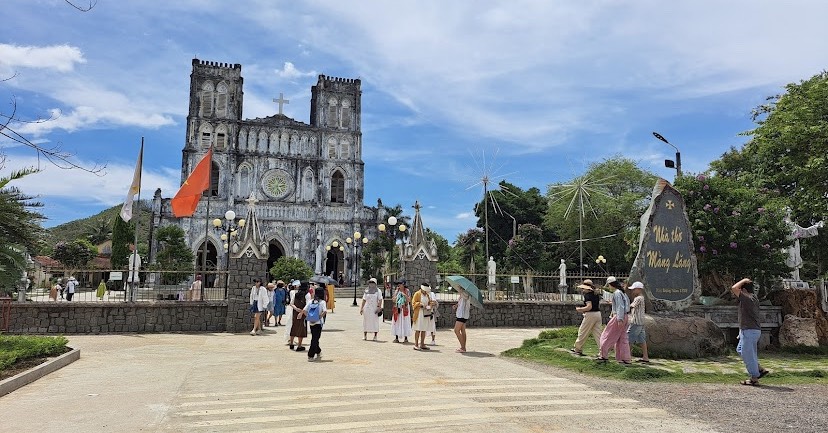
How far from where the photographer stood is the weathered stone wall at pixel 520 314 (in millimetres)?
16939

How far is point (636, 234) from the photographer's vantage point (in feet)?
53.9

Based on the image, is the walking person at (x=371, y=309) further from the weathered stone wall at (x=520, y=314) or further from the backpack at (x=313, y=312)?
the weathered stone wall at (x=520, y=314)

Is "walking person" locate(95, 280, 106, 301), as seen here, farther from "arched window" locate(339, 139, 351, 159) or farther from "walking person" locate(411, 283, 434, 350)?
"arched window" locate(339, 139, 351, 159)

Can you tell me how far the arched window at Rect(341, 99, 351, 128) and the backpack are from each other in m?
37.4

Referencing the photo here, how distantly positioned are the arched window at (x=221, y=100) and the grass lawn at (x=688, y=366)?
37571 mm

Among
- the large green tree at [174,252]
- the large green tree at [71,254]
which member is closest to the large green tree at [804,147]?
the large green tree at [174,252]

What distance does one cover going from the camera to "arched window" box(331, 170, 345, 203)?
45.0m

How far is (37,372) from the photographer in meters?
7.71

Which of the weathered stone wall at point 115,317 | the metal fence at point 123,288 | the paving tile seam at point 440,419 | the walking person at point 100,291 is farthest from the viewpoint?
the walking person at point 100,291

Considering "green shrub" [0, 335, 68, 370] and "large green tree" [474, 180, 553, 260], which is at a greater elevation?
"large green tree" [474, 180, 553, 260]

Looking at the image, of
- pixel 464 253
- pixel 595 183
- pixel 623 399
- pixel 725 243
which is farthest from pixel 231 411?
pixel 464 253

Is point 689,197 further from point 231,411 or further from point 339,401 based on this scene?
point 231,411

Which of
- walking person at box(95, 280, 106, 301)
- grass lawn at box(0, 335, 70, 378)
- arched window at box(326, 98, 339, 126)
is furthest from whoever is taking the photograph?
arched window at box(326, 98, 339, 126)

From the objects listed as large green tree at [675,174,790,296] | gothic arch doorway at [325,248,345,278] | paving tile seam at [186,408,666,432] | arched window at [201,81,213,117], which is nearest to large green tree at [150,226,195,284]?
gothic arch doorway at [325,248,345,278]
